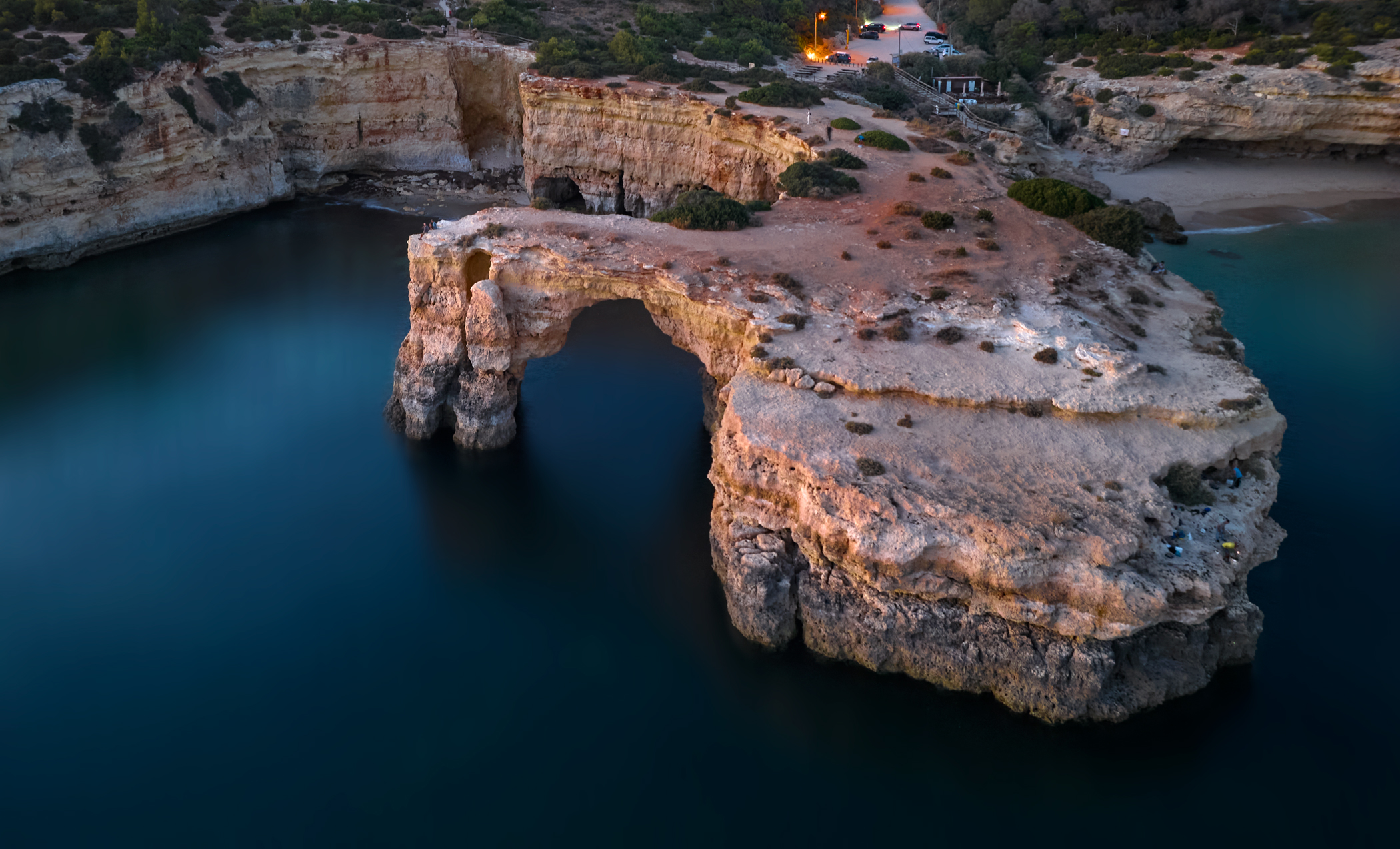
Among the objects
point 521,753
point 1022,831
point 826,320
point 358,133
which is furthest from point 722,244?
point 358,133

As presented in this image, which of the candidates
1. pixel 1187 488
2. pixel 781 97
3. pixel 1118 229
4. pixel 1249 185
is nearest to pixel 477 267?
pixel 1187 488

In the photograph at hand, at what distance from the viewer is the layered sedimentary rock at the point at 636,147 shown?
43562mm

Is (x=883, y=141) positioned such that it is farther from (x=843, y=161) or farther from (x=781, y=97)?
(x=781, y=97)

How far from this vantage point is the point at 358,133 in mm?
55312

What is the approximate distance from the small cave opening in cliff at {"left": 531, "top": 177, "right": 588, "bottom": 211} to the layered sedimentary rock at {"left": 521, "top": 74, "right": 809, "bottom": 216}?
68 mm

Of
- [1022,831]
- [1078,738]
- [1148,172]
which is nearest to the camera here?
[1022,831]

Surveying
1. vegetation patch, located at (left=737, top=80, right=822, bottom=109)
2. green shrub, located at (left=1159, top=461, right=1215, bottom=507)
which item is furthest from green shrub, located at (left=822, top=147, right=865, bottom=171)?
green shrub, located at (left=1159, top=461, right=1215, bottom=507)

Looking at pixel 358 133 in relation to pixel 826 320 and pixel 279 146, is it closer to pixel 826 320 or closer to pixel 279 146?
pixel 279 146

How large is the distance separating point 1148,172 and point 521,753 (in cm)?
5179

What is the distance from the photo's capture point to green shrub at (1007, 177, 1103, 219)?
33.2 m

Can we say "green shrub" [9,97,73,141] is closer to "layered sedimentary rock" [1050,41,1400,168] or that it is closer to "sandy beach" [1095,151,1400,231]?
"sandy beach" [1095,151,1400,231]

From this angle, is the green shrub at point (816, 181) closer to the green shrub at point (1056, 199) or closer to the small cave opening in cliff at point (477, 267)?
the green shrub at point (1056, 199)

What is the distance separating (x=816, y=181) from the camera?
34.7 meters

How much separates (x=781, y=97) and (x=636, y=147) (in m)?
8.37
